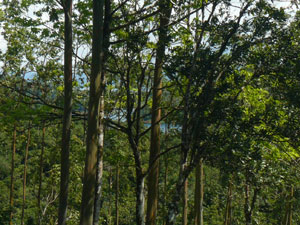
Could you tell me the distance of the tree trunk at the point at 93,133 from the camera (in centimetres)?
713

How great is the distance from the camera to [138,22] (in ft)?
27.7

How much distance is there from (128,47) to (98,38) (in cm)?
89

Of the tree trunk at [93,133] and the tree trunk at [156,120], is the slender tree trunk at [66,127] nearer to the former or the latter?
the tree trunk at [93,133]

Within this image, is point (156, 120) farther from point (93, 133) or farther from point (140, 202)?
point (93, 133)

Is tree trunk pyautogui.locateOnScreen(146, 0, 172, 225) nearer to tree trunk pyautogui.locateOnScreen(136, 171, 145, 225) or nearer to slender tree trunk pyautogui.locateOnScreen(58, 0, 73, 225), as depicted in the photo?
tree trunk pyautogui.locateOnScreen(136, 171, 145, 225)

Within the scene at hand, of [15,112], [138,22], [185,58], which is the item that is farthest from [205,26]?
[15,112]

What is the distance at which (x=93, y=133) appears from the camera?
23.6 ft

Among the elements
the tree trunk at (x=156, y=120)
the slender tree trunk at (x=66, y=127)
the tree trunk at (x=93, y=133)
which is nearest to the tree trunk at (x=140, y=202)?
the tree trunk at (x=156, y=120)

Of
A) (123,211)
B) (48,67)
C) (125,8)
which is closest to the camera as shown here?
(125,8)

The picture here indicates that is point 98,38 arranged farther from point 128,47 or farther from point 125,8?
point 125,8

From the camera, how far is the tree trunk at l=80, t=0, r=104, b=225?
23.4 feet

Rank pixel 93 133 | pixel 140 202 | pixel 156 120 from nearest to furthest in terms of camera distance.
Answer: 1. pixel 93 133
2. pixel 140 202
3. pixel 156 120

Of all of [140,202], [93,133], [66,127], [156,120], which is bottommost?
[140,202]

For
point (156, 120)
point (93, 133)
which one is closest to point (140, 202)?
point (93, 133)
